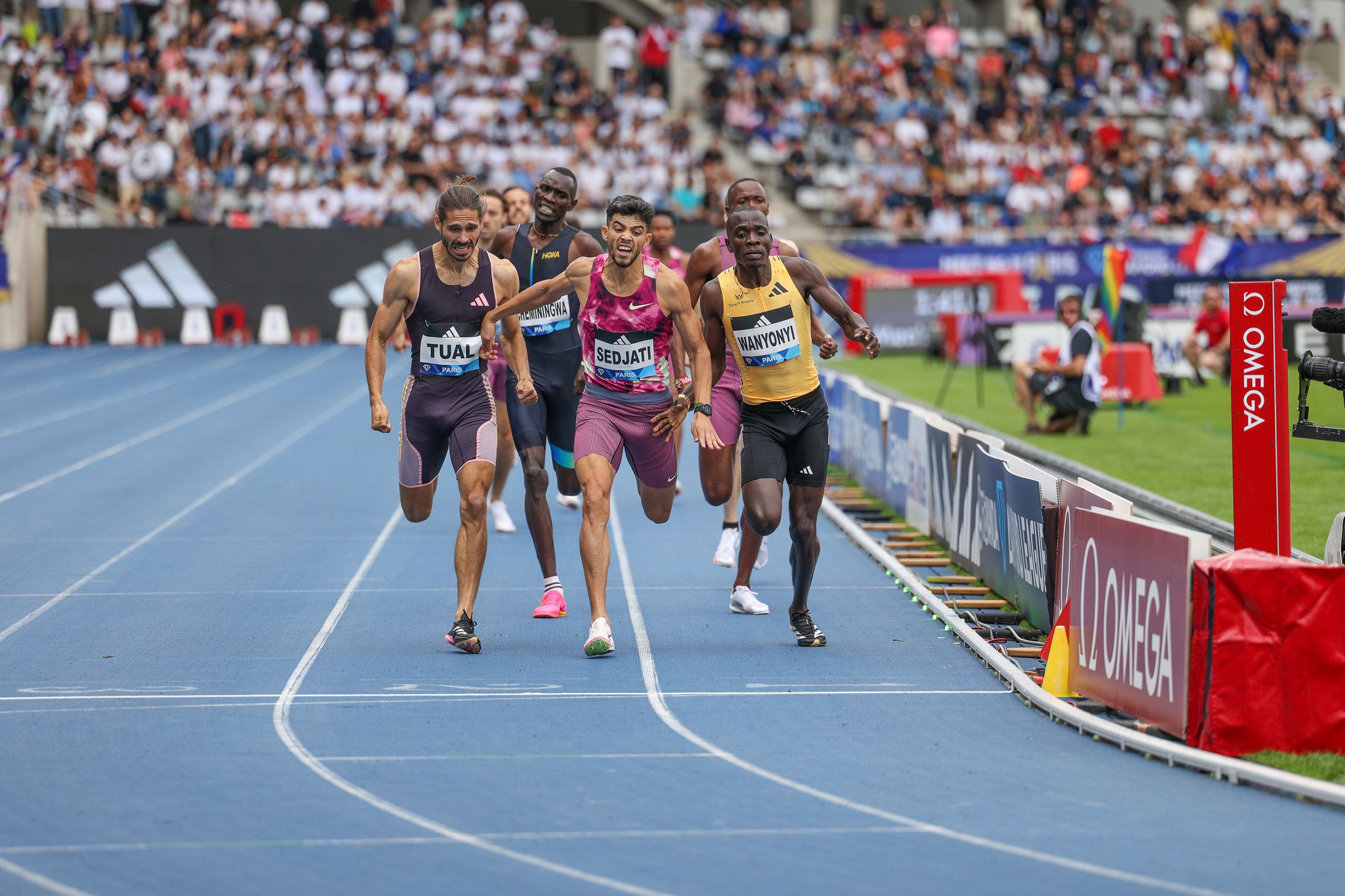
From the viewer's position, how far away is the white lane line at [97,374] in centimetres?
2188

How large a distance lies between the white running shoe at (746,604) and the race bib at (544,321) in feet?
6.34

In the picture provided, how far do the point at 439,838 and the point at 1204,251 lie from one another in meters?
29.9

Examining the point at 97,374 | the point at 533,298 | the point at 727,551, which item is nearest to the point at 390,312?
the point at 533,298

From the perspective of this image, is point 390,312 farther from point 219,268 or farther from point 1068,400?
point 219,268

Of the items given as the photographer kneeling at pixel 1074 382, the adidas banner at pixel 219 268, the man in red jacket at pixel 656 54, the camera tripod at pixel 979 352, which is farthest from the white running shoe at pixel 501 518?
the man in red jacket at pixel 656 54

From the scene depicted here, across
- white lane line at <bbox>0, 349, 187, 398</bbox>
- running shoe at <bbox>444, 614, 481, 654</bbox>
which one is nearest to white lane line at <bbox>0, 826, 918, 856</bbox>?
running shoe at <bbox>444, 614, 481, 654</bbox>

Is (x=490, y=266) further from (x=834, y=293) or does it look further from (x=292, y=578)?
(x=292, y=578)

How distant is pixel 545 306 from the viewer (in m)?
9.23

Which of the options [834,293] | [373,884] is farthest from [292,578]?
[373,884]

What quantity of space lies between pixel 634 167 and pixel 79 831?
28129 millimetres

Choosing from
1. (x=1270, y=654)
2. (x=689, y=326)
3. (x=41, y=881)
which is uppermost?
(x=689, y=326)

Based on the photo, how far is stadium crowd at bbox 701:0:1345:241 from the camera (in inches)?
1320

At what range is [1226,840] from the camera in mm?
4992

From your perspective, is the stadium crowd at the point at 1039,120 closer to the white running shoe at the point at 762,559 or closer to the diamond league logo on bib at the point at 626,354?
the white running shoe at the point at 762,559
